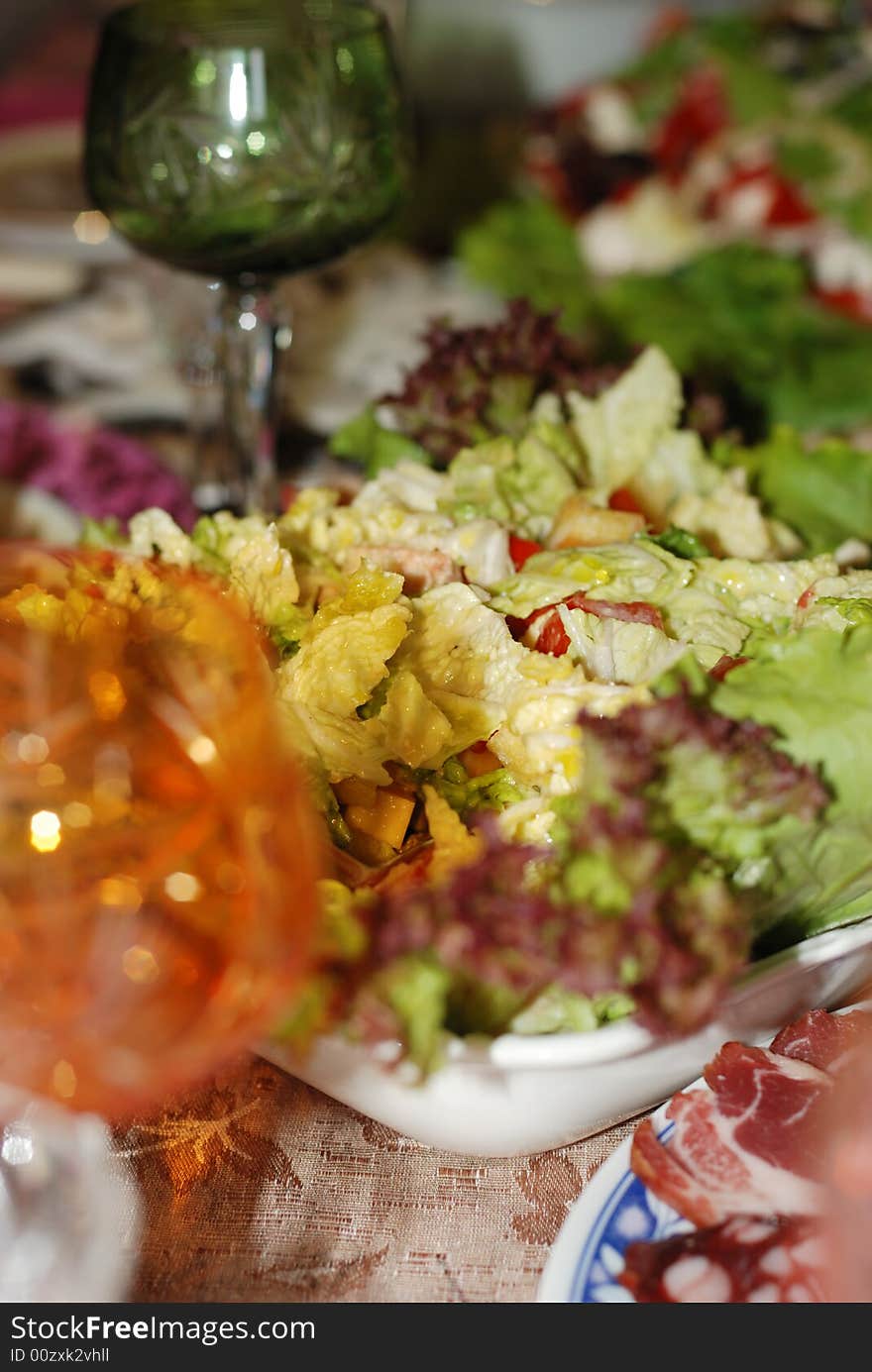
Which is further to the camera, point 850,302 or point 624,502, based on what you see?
point 850,302

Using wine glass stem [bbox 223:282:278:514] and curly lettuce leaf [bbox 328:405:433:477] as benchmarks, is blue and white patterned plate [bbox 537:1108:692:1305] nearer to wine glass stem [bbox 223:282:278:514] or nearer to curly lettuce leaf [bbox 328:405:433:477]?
curly lettuce leaf [bbox 328:405:433:477]

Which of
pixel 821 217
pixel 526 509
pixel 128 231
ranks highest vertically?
pixel 128 231

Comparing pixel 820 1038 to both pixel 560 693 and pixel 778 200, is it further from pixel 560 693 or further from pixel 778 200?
pixel 778 200

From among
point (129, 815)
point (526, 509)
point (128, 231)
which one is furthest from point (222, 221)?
point (129, 815)

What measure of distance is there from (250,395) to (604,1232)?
141 centimetres

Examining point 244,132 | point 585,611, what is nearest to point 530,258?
point 244,132

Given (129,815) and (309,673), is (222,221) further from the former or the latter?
(129,815)

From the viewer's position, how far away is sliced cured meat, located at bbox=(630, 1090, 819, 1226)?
97 centimetres

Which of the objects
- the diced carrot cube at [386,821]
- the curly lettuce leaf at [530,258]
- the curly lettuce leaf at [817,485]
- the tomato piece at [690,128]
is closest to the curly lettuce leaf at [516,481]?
the curly lettuce leaf at [817,485]

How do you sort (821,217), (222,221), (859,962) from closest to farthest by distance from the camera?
(859,962) → (222,221) → (821,217)

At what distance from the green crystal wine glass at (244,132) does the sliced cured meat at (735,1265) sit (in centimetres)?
135

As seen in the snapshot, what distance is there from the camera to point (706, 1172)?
1.01 m

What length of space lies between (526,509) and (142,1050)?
861mm

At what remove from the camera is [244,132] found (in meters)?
1.68
